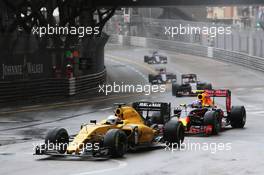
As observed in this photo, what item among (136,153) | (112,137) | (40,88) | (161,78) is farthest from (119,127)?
(161,78)

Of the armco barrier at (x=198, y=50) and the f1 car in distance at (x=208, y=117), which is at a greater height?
the f1 car in distance at (x=208, y=117)

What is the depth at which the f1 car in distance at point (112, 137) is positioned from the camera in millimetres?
17891

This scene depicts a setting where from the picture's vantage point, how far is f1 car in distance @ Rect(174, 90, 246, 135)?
23172 mm

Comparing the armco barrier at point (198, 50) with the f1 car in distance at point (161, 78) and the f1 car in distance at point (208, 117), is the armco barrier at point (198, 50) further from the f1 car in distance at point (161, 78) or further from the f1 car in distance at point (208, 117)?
the f1 car in distance at point (208, 117)

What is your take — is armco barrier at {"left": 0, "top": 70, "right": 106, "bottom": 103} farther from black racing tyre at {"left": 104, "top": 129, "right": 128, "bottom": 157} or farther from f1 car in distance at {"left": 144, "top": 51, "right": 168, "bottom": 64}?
f1 car in distance at {"left": 144, "top": 51, "right": 168, "bottom": 64}

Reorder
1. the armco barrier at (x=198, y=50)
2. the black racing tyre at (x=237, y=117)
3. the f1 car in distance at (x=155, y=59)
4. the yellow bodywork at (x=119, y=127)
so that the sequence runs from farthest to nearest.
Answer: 1. the f1 car in distance at (x=155, y=59)
2. the armco barrier at (x=198, y=50)
3. the black racing tyre at (x=237, y=117)
4. the yellow bodywork at (x=119, y=127)

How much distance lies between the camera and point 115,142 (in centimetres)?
1778

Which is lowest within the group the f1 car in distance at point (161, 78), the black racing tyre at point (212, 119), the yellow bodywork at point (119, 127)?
the f1 car in distance at point (161, 78)

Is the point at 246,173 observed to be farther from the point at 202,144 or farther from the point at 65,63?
the point at 65,63

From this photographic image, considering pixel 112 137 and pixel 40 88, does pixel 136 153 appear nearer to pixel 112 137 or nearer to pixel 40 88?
pixel 112 137

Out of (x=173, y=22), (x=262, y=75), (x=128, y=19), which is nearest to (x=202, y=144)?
A: (x=262, y=75)

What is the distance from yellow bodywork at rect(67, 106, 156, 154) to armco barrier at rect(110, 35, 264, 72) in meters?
39.5

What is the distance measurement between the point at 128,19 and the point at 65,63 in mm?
55765

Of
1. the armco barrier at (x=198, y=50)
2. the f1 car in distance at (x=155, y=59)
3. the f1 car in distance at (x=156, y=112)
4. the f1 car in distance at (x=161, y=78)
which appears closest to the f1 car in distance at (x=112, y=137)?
the f1 car in distance at (x=156, y=112)
